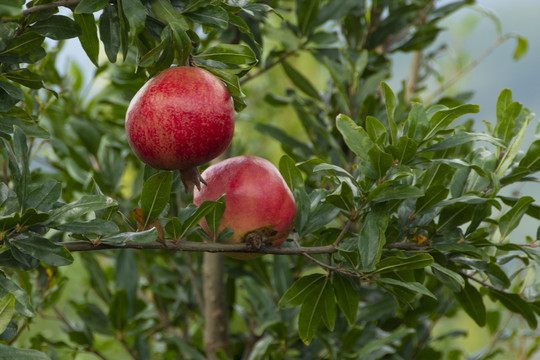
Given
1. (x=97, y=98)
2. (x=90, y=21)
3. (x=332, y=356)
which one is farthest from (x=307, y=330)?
(x=97, y=98)

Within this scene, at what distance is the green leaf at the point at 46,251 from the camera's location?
547mm

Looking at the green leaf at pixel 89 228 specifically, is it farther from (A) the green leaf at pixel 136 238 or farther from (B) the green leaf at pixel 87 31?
(B) the green leaf at pixel 87 31

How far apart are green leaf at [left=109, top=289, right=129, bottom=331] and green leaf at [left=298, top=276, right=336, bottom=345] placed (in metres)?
0.42

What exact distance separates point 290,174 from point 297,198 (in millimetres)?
33

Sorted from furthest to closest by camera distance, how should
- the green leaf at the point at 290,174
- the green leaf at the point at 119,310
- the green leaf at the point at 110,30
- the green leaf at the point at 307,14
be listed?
1. the green leaf at the point at 307,14
2. the green leaf at the point at 119,310
3. the green leaf at the point at 290,174
4. the green leaf at the point at 110,30

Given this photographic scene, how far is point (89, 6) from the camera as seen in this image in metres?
0.54

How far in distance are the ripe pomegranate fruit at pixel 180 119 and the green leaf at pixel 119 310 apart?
0.50 m

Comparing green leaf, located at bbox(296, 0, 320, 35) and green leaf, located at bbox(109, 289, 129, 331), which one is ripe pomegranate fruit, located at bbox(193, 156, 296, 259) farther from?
green leaf, located at bbox(296, 0, 320, 35)

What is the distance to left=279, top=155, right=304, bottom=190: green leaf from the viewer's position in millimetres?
722

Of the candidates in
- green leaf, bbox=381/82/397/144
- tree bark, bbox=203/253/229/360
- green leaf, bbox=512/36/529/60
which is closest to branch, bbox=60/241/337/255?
green leaf, bbox=381/82/397/144

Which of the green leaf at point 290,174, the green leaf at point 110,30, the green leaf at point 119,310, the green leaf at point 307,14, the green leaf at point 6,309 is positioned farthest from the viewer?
the green leaf at point 307,14

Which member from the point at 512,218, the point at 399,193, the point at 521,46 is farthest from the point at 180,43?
the point at 521,46

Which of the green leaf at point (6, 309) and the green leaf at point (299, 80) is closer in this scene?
the green leaf at point (6, 309)

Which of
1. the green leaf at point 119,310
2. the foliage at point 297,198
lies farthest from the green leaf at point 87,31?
the green leaf at point 119,310
